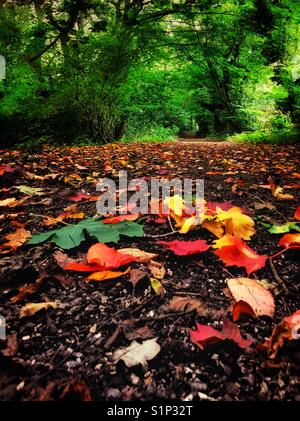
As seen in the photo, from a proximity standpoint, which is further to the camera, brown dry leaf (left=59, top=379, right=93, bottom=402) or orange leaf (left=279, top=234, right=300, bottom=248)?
orange leaf (left=279, top=234, right=300, bottom=248)

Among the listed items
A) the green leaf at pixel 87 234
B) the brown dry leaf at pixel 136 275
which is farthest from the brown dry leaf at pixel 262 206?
the brown dry leaf at pixel 136 275

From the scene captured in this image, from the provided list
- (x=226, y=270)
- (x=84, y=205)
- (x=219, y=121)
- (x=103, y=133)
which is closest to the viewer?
(x=226, y=270)

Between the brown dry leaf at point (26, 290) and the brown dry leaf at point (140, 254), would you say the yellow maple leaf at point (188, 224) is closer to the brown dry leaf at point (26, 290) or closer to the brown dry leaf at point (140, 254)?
the brown dry leaf at point (140, 254)

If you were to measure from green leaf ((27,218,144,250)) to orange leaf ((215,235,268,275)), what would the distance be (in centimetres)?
37

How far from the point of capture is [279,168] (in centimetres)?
322

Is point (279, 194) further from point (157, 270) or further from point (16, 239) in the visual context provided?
point (16, 239)

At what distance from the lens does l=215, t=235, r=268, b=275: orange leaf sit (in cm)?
110

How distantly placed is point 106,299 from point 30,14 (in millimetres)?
8015

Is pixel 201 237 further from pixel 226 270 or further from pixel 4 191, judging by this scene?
pixel 4 191

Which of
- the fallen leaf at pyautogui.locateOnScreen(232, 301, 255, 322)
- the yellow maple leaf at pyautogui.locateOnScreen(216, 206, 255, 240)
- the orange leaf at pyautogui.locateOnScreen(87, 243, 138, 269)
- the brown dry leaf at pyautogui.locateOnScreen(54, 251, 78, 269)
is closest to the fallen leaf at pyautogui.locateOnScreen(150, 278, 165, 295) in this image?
the orange leaf at pyautogui.locateOnScreen(87, 243, 138, 269)

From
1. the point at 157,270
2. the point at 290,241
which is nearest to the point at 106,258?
the point at 157,270

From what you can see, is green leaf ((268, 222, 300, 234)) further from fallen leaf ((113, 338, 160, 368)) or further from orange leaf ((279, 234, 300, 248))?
fallen leaf ((113, 338, 160, 368))

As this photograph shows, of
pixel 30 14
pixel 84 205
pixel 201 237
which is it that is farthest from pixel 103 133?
pixel 201 237

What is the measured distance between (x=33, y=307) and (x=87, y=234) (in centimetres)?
45
